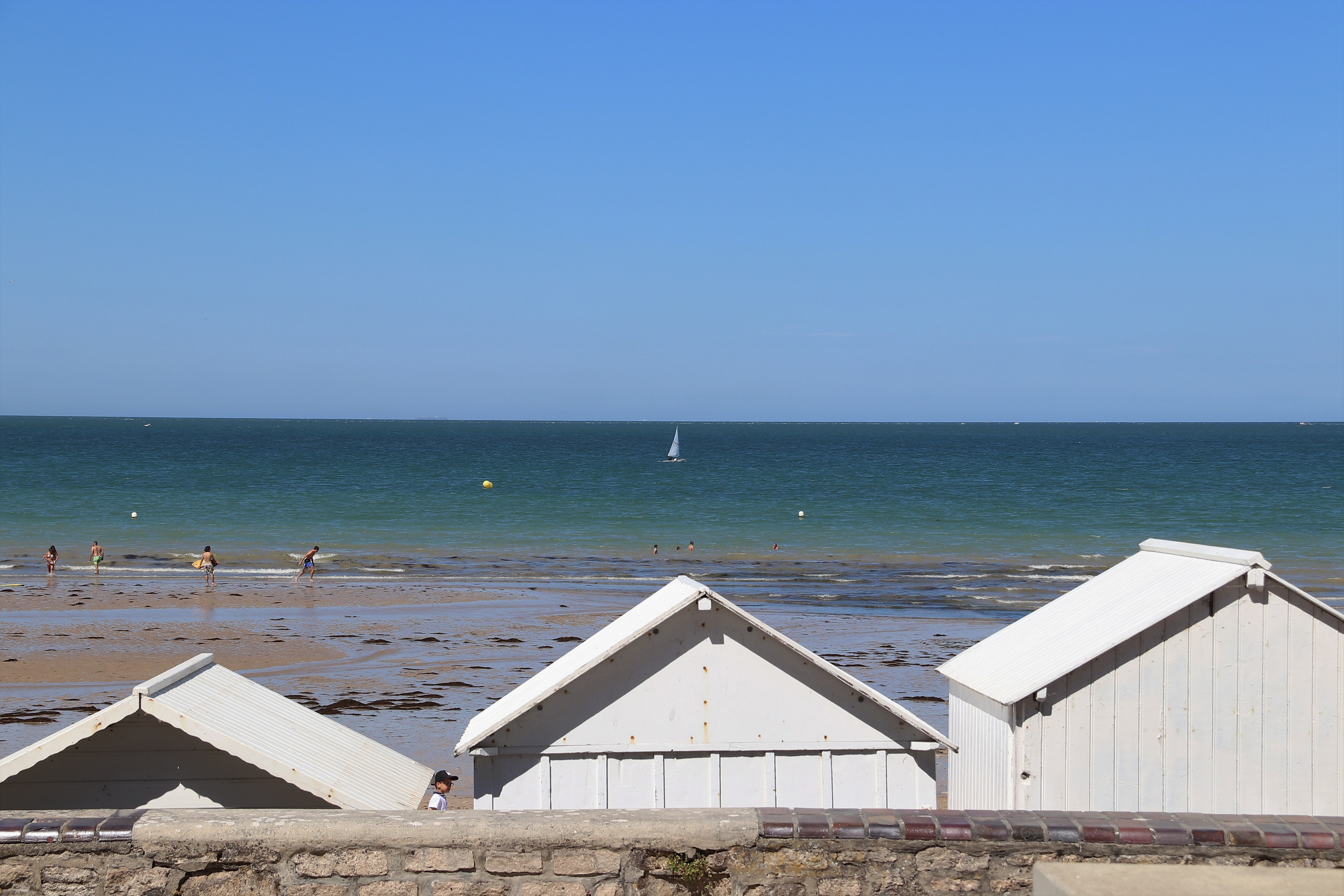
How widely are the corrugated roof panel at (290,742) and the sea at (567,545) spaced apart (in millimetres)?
8026

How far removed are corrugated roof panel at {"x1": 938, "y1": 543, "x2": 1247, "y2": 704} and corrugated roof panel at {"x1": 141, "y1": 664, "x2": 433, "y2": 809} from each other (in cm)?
476

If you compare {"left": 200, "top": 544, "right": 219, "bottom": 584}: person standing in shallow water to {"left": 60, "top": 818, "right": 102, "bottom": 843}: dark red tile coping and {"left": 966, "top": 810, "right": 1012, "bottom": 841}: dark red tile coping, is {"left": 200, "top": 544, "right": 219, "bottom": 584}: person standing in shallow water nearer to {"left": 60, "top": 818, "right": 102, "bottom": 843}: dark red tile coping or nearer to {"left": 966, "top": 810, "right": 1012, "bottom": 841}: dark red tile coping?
{"left": 60, "top": 818, "right": 102, "bottom": 843}: dark red tile coping

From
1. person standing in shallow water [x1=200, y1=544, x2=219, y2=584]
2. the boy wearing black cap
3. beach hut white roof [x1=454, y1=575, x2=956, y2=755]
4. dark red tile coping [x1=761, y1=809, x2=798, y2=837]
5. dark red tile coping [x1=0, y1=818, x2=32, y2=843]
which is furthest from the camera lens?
person standing in shallow water [x1=200, y1=544, x2=219, y2=584]

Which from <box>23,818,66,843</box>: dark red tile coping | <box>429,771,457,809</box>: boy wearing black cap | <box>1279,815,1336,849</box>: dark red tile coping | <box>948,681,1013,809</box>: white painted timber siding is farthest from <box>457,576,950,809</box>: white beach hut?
<box>23,818,66,843</box>: dark red tile coping

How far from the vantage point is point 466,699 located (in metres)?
21.2

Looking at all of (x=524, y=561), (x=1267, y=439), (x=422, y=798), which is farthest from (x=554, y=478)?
(x=1267, y=439)

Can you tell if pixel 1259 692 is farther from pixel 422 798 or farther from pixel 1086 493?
pixel 1086 493

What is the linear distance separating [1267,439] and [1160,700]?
21285 cm

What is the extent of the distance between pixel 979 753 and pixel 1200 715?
1.77 m

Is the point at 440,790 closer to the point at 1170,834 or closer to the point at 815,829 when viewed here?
the point at 815,829

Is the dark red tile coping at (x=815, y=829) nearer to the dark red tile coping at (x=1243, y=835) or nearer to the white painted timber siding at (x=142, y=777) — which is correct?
the dark red tile coping at (x=1243, y=835)

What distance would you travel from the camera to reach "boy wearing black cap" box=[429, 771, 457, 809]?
31.0 feet

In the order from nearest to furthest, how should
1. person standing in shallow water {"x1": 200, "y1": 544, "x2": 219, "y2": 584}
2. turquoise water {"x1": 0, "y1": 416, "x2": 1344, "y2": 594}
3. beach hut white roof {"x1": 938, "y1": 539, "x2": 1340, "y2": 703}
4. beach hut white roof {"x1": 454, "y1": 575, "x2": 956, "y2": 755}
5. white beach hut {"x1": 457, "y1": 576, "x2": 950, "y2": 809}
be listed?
beach hut white roof {"x1": 454, "y1": 575, "x2": 956, "y2": 755} → white beach hut {"x1": 457, "y1": 576, "x2": 950, "y2": 809} → beach hut white roof {"x1": 938, "y1": 539, "x2": 1340, "y2": 703} → person standing in shallow water {"x1": 200, "y1": 544, "x2": 219, "y2": 584} → turquoise water {"x1": 0, "y1": 416, "x2": 1344, "y2": 594}

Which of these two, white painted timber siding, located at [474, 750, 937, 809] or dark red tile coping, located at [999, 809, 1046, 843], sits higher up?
dark red tile coping, located at [999, 809, 1046, 843]
